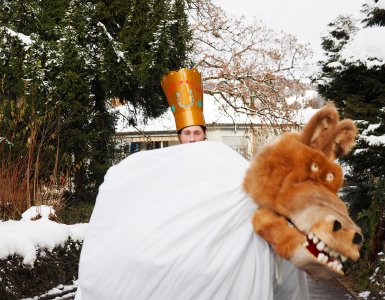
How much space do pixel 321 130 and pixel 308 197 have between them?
1.06ft

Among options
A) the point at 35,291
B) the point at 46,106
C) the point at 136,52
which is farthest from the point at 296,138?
the point at 136,52

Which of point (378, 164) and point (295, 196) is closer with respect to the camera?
point (295, 196)

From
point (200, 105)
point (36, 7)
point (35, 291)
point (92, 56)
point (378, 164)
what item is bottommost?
point (35, 291)

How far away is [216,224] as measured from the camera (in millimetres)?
2568

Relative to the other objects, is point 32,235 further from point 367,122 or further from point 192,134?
point 367,122

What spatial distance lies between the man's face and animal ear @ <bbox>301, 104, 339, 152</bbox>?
8.95ft

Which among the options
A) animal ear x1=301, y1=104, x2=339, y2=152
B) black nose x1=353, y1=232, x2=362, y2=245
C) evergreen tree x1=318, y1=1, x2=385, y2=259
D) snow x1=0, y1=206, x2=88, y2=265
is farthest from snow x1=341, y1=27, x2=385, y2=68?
black nose x1=353, y1=232, x2=362, y2=245

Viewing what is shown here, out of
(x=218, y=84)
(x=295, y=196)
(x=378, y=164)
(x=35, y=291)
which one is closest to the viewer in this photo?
(x=295, y=196)

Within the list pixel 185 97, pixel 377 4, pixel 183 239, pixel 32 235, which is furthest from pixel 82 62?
pixel 183 239

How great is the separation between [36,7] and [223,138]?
2552 cm

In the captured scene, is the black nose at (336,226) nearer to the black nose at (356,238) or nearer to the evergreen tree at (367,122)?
the black nose at (356,238)

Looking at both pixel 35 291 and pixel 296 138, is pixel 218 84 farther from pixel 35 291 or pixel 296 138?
pixel 296 138

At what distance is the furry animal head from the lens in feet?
7.37

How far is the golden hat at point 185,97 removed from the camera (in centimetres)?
545
